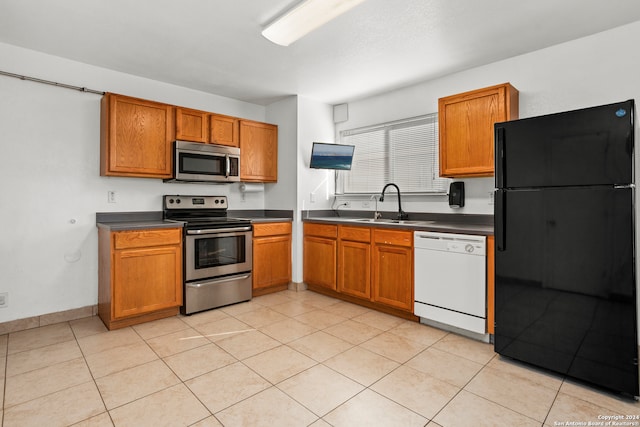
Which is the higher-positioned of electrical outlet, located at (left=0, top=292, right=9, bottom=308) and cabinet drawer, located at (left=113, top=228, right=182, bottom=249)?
cabinet drawer, located at (left=113, top=228, right=182, bottom=249)

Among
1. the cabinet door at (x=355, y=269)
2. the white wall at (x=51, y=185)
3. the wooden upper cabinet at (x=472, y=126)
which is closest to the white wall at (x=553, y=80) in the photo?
the wooden upper cabinet at (x=472, y=126)

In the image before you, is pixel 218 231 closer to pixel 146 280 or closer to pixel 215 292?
pixel 215 292

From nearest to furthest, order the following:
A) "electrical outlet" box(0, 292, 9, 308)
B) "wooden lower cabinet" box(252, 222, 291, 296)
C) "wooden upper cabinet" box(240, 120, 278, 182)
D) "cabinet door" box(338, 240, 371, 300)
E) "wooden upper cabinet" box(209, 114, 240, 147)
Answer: "electrical outlet" box(0, 292, 9, 308), "cabinet door" box(338, 240, 371, 300), "wooden upper cabinet" box(209, 114, 240, 147), "wooden lower cabinet" box(252, 222, 291, 296), "wooden upper cabinet" box(240, 120, 278, 182)

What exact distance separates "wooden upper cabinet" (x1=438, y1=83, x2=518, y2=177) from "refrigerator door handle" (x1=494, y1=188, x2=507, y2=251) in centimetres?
65

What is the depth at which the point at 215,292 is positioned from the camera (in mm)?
3662

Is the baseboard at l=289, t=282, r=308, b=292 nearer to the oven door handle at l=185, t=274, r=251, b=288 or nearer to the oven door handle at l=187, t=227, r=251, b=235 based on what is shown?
the oven door handle at l=185, t=274, r=251, b=288

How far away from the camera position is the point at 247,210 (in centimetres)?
473

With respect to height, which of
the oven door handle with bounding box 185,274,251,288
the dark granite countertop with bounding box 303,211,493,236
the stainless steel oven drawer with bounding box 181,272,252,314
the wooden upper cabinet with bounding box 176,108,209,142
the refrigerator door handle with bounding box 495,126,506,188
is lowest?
the stainless steel oven drawer with bounding box 181,272,252,314

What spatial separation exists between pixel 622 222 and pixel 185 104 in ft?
14.1

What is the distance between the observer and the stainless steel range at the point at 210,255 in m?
3.51

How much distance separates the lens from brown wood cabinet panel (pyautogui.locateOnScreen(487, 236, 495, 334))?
272cm

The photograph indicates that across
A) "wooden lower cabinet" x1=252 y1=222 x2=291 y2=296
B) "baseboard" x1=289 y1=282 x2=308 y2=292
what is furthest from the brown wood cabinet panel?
"wooden lower cabinet" x1=252 y1=222 x2=291 y2=296

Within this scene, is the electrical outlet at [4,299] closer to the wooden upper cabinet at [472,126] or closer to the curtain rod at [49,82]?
the curtain rod at [49,82]

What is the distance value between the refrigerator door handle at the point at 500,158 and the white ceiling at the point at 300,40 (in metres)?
0.90
